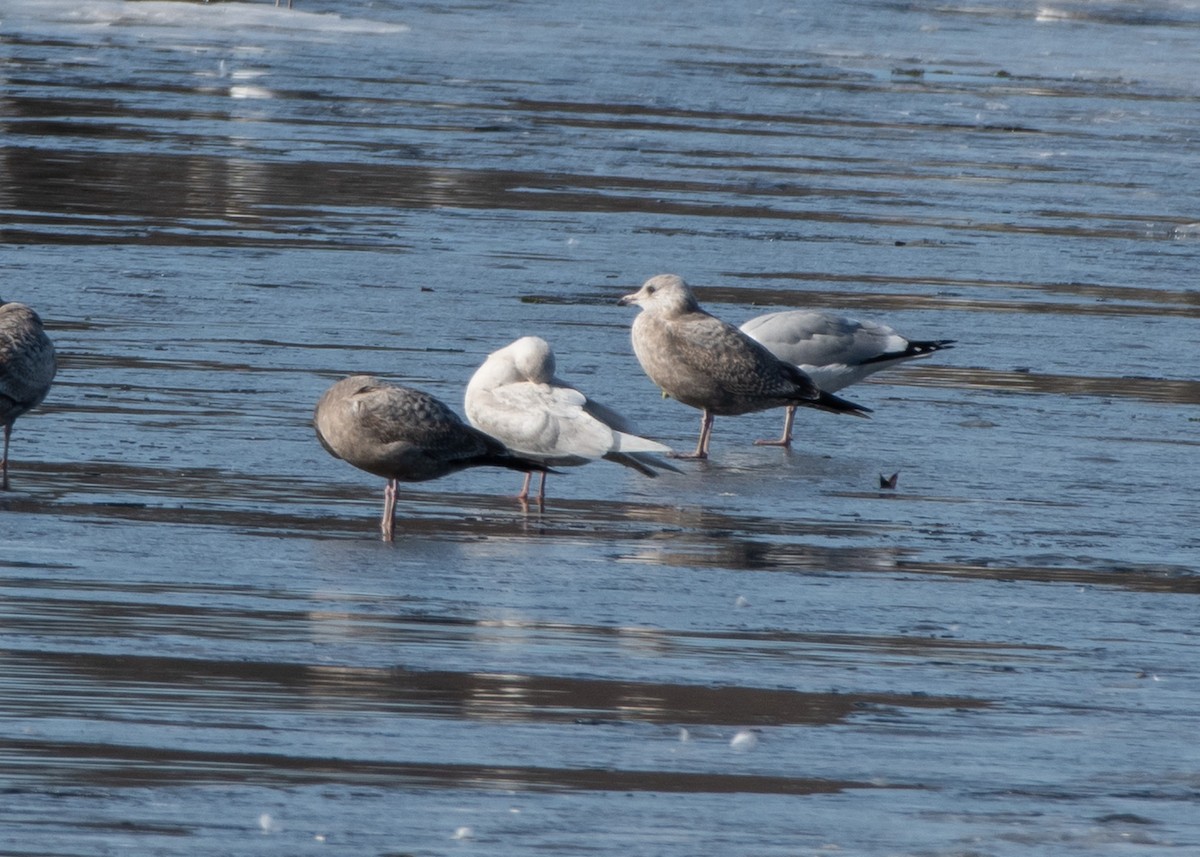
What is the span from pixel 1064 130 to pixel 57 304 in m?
12.6

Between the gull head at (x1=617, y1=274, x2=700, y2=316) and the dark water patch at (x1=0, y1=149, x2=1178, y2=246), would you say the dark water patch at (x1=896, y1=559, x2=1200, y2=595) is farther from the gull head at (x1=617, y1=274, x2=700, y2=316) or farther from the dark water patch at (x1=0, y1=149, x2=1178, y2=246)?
the dark water patch at (x1=0, y1=149, x2=1178, y2=246)

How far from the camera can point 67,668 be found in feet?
18.2

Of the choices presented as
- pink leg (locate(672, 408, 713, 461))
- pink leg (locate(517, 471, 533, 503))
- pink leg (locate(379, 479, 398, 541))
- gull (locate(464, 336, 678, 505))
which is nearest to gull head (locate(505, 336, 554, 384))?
gull (locate(464, 336, 678, 505))

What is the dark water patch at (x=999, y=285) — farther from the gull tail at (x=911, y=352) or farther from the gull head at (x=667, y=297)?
the gull head at (x=667, y=297)

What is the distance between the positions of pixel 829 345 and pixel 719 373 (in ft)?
2.66

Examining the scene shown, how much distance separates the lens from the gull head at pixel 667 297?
9.81 meters

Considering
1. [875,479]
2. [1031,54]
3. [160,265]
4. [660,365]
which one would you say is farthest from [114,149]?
[1031,54]

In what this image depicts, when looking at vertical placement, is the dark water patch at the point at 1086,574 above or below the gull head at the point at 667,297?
below

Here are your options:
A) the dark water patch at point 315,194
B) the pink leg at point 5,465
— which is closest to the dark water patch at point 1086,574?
the pink leg at point 5,465

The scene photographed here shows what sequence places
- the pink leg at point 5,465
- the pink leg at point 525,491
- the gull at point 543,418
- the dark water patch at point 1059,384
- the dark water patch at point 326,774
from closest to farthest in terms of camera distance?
the dark water patch at point 326,774 < the pink leg at point 5,465 < the gull at point 543,418 < the pink leg at point 525,491 < the dark water patch at point 1059,384

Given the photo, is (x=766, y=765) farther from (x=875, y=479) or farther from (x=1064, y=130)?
(x=1064, y=130)

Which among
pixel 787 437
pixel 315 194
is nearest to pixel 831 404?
pixel 787 437

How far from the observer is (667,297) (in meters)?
9.86

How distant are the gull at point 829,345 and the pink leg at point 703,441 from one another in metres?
0.47
